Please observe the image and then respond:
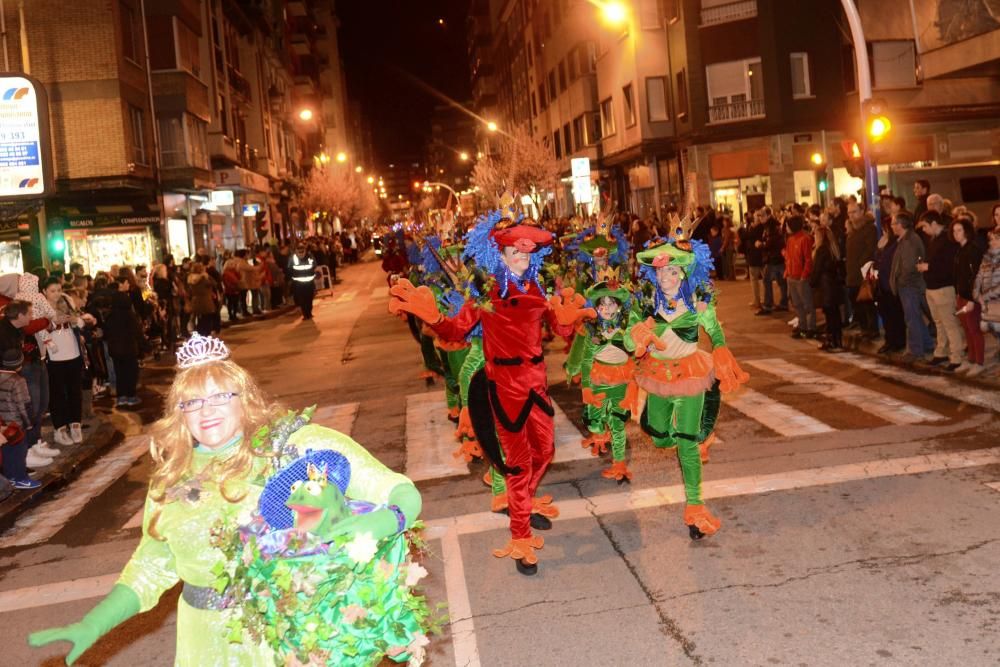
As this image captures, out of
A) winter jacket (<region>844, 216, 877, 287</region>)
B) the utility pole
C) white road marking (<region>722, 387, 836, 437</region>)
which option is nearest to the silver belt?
white road marking (<region>722, 387, 836, 437</region>)

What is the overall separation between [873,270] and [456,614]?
9207 mm

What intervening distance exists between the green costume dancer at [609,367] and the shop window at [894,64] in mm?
29708

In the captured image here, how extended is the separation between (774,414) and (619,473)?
8.75 feet

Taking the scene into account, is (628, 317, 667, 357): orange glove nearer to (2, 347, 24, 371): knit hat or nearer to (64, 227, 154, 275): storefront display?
(2, 347, 24, 371): knit hat

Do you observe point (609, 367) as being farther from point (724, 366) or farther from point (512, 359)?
point (512, 359)

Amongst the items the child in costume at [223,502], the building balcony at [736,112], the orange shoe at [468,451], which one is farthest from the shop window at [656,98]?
the child in costume at [223,502]

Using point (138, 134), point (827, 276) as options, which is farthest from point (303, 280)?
point (827, 276)

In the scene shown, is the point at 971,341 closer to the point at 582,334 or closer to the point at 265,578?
the point at 582,334

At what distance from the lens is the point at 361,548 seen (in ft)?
8.68

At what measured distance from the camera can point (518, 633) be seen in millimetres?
4855

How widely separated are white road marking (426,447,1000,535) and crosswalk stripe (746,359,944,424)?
Result: 1.46 metres

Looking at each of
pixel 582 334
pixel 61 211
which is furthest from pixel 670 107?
pixel 582 334

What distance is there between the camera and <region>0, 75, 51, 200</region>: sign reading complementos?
14.0 m

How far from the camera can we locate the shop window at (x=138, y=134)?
27594mm
